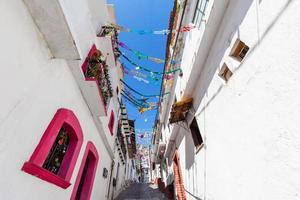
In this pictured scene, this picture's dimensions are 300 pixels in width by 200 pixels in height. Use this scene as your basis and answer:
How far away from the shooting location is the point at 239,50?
3947mm

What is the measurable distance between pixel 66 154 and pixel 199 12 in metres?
5.62

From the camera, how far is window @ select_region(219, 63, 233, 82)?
171 inches

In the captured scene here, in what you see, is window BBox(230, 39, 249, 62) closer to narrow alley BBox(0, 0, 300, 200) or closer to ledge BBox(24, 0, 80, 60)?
narrow alley BBox(0, 0, 300, 200)

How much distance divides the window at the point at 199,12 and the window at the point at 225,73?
1.80m

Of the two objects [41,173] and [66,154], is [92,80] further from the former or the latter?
[41,173]

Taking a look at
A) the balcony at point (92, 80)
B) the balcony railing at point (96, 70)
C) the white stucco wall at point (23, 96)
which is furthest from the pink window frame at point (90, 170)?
the white stucco wall at point (23, 96)

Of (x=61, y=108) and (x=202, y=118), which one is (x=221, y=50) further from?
(x=61, y=108)

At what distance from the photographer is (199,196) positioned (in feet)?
20.9

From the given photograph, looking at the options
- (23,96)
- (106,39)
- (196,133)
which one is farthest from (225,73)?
(106,39)

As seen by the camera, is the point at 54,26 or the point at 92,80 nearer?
the point at 54,26

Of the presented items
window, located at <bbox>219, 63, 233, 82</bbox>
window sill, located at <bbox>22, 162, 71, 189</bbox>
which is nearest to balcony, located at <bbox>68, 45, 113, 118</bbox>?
window sill, located at <bbox>22, 162, 71, 189</bbox>

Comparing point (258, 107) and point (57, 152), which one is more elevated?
point (258, 107)

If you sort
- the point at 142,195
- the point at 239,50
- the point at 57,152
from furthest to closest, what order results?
the point at 142,195 → the point at 57,152 → the point at 239,50

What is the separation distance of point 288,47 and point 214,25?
2695 mm
